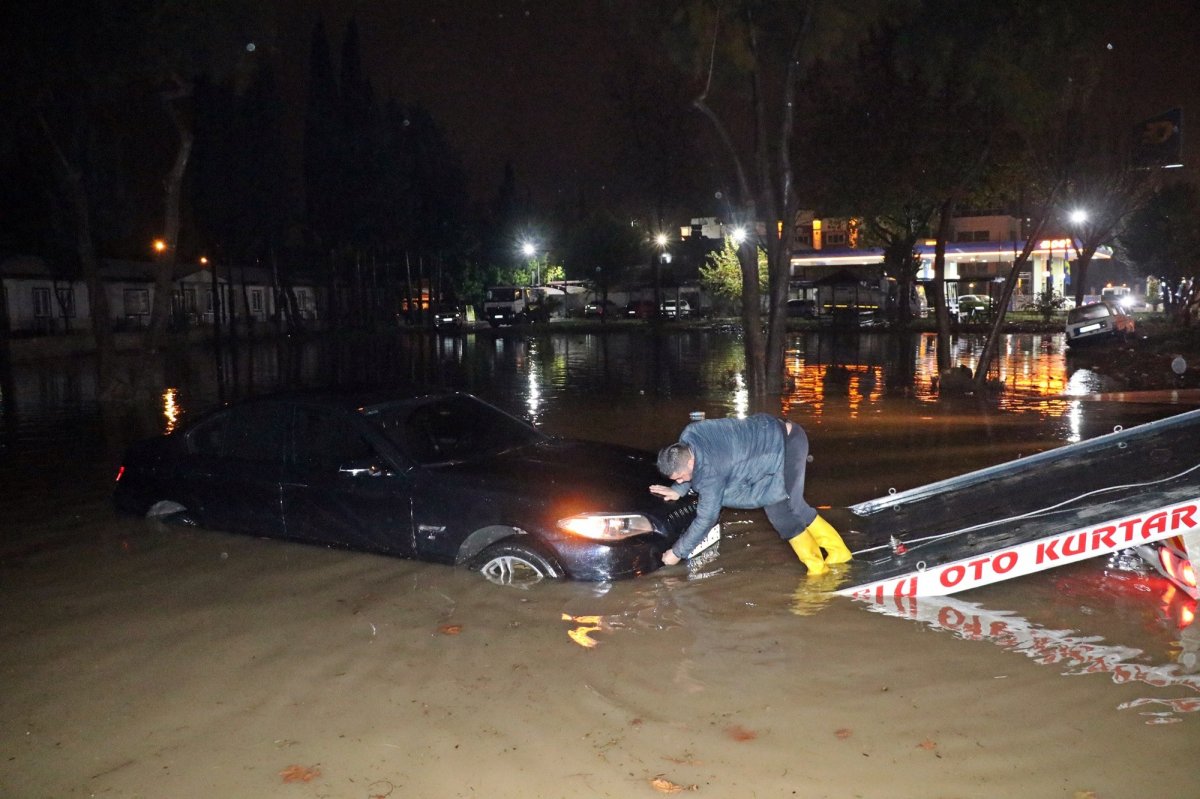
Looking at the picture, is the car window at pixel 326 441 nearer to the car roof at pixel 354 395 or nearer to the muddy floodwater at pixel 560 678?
the car roof at pixel 354 395

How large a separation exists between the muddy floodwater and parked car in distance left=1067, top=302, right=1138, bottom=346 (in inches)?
972

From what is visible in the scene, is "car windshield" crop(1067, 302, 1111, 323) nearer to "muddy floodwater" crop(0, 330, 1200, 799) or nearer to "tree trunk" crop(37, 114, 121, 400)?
"muddy floodwater" crop(0, 330, 1200, 799)

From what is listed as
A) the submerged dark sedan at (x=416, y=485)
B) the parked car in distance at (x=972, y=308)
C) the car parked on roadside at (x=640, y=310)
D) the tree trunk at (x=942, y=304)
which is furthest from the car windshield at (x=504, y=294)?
the submerged dark sedan at (x=416, y=485)

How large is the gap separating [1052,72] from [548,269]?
76233mm

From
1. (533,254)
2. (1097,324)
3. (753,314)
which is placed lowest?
(1097,324)

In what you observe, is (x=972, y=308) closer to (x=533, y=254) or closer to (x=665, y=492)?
(x=533, y=254)

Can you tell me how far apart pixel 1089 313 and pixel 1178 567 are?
26.2 meters

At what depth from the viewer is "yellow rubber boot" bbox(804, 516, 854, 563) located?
718 centimetres

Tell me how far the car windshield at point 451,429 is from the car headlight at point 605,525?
45.5 inches

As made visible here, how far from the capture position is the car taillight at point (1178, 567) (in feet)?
20.7

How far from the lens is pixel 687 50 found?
53.6 ft

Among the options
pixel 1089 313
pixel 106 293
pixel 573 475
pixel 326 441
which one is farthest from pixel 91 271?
pixel 1089 313

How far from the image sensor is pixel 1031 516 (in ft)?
21.7

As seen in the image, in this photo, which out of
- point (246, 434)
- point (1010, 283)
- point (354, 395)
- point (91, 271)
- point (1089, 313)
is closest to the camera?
point (354, 395)
